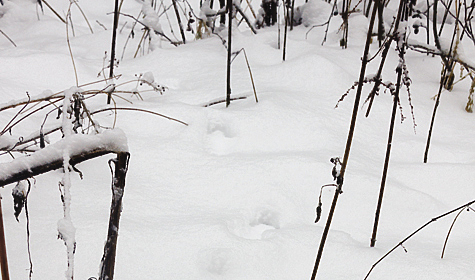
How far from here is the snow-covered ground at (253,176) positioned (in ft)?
3.17

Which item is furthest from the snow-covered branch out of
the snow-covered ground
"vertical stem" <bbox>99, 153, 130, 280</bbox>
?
the snow-covered ground

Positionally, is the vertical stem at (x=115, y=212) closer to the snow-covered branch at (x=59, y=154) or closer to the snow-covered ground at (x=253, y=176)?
the snow-covered branch at (x=59, y=154)

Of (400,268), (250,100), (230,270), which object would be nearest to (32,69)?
(250,100)

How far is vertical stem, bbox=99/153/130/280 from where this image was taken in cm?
55

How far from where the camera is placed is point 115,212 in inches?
22.3

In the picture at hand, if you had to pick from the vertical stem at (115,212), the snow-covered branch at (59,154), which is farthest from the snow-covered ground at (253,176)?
the snow-covered branch at (59,154)

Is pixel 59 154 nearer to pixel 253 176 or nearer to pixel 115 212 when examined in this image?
pixel 115 212

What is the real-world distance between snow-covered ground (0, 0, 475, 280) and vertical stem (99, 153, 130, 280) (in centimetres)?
32

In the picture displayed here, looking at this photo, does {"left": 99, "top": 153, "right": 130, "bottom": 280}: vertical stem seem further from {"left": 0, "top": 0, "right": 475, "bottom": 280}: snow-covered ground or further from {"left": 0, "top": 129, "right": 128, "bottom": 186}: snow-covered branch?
{"left": 0, "top": 0, "right": 475, "bottom": 280}: snow-covered ground

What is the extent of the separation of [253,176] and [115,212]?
0.78 metres

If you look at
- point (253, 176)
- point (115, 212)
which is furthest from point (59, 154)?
point (253, 176)

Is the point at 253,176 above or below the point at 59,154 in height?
below

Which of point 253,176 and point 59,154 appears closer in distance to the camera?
point 59,154

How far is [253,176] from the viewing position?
1313 millimetres
